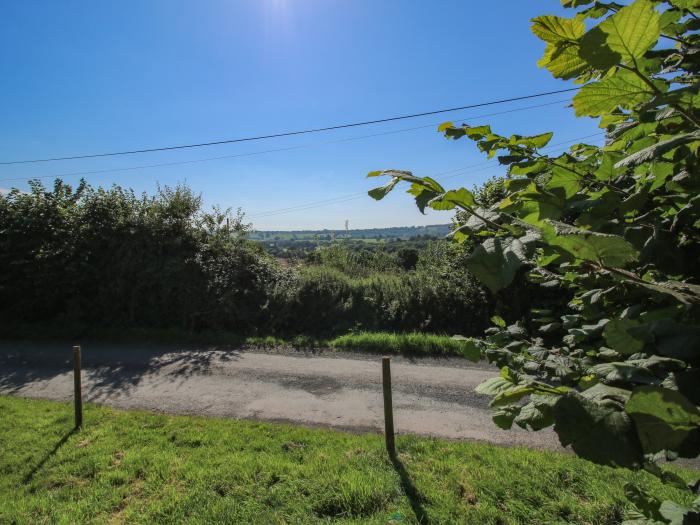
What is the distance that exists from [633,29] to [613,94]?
0.38ft

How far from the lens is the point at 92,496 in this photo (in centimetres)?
411

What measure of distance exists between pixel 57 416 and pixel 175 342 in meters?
5.00

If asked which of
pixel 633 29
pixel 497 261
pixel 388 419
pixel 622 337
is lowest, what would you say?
pixel 388 419

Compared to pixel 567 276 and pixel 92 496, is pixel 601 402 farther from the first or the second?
pixel 92 496

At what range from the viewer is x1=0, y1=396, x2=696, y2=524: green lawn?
12.1 ft

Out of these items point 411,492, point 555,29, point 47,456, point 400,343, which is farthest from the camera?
point 400,343

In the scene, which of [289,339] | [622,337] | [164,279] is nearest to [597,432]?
[622,337]

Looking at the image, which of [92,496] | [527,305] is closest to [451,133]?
[92,496]

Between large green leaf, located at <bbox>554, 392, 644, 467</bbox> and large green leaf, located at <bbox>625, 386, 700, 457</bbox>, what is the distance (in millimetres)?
29

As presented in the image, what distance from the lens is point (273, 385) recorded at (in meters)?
7.75

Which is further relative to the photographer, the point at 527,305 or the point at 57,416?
the point at 527,305

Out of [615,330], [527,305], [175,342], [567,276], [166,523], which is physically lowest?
[166,523]

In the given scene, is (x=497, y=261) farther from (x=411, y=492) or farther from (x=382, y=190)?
(x=411, y=492)

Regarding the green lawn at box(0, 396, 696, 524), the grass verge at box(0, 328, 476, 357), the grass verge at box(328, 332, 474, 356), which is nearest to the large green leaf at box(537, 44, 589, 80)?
the green lawn at box(0, 396, 696, 524)
